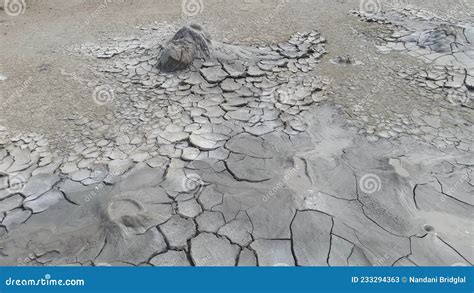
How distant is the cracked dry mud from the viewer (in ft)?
7.46

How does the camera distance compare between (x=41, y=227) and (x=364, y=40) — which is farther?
(x=364, y=40)

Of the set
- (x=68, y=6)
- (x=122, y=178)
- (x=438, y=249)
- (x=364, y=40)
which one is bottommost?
(x=438, y=249)

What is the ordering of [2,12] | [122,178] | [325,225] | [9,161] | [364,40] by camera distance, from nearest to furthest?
[325,225] → [122,178] → [9,161] → [364,40] → [2,12]

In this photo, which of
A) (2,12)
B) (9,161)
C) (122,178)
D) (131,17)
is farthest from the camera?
(2,12)

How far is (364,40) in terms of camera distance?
15.8 ft

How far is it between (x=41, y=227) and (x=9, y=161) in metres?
0.95

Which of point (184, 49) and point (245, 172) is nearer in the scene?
point (245, 172)

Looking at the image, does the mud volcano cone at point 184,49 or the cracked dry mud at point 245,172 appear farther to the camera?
the mud volcano cone at point 184,49

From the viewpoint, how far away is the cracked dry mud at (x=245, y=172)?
2.27 m

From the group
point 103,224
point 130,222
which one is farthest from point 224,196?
point 103,224

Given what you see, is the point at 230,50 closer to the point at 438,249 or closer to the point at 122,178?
the point at 122,178

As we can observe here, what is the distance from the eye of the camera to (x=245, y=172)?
278 centimetres

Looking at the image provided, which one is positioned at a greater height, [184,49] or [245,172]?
[184,49]

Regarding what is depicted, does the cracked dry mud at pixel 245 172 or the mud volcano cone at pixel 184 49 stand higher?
the mud volcano cone at pixel 184 49
